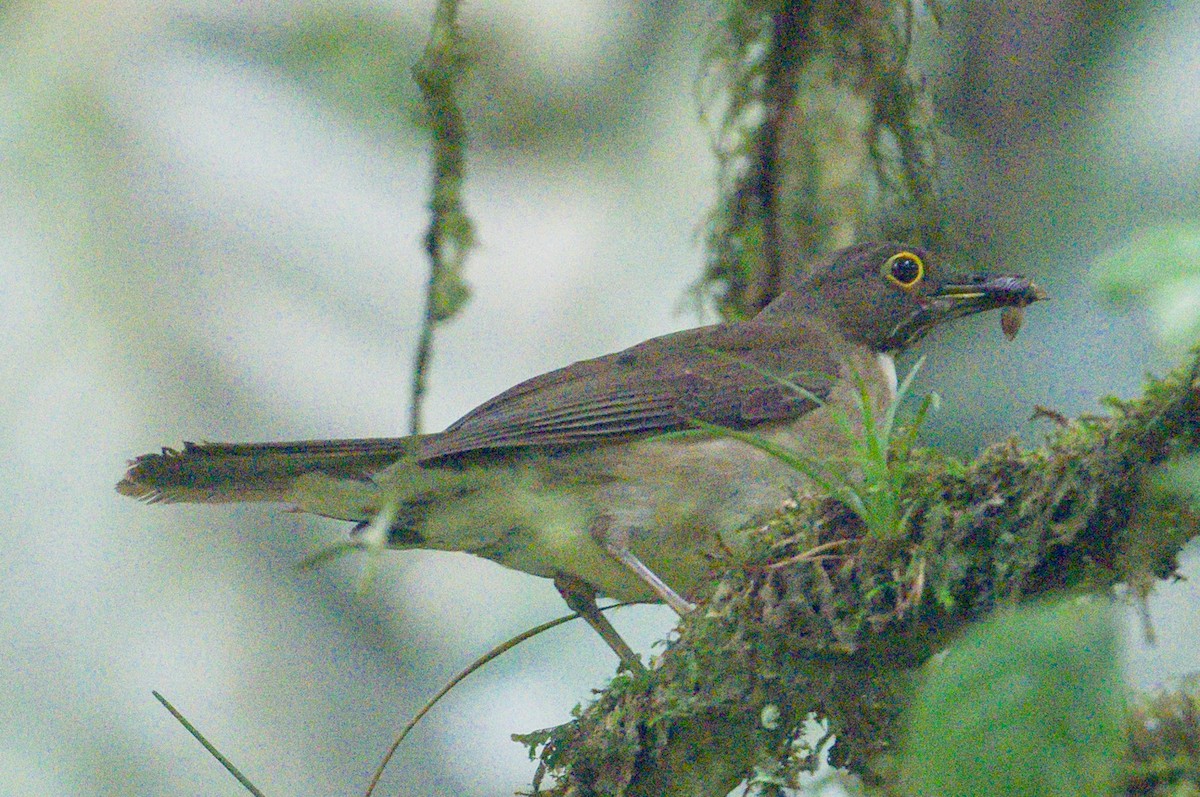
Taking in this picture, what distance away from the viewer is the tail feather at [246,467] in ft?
15.1

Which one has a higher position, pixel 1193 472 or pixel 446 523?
pixel 446 523

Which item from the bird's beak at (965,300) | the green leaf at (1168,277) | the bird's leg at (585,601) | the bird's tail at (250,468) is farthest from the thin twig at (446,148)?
the bird's beak at (965,300)

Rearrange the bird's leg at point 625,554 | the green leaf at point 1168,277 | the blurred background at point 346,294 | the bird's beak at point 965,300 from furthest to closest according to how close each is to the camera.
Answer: the blurred background at point 346,294 < the bird's beak at point 965,300 < the bird's leg at point 625,554 < the green leaf at point 1168,277

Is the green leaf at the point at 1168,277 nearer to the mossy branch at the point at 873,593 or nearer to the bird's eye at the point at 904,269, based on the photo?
the mossy branch at the point at 873,593

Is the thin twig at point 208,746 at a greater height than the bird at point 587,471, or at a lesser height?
lesser

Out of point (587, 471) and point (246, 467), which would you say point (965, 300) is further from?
point (246, 467)

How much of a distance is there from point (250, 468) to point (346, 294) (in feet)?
9.00

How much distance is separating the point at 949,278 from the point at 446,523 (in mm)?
2290

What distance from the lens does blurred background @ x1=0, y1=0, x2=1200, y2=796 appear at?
5.88 m

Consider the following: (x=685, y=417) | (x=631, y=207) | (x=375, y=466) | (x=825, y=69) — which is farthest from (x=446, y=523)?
(x=631, y=207)

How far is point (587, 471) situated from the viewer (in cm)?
483

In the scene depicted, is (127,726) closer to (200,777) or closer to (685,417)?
(200,777)

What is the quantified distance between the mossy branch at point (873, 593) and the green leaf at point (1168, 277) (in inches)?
13.8

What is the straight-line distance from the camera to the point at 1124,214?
6387mm
